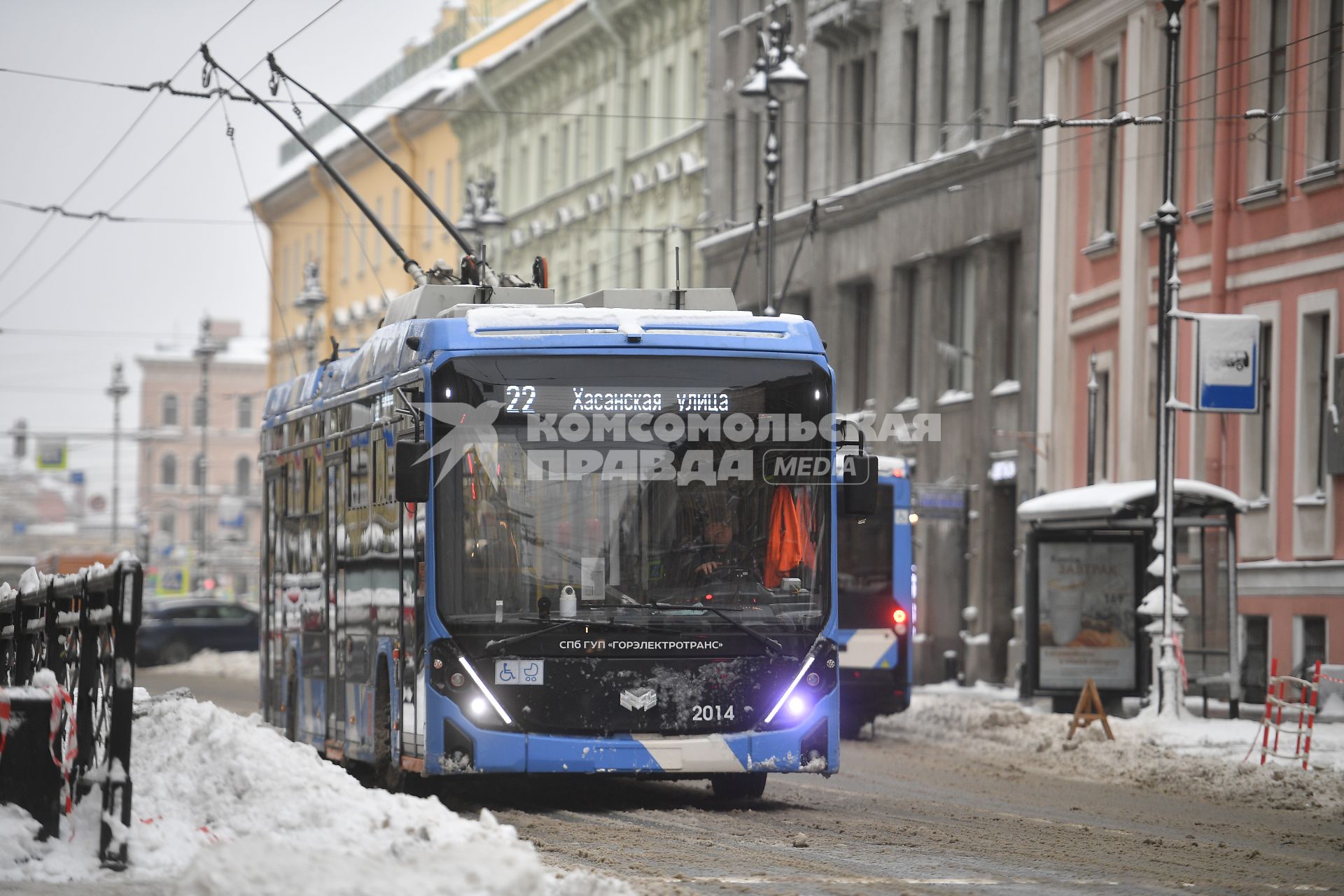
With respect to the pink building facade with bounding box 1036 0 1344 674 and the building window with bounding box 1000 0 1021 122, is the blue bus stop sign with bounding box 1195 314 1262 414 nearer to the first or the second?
the pink building facade with bounding box 1036 0 1344 674

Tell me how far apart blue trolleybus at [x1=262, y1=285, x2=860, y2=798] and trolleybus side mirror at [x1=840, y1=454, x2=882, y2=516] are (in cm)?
11

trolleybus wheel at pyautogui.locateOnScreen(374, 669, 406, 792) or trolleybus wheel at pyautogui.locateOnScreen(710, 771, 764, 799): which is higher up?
trolleybus wheel at pyautogui.locateOnScreen(374, 669, 406, 792)

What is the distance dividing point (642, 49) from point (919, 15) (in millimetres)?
13493

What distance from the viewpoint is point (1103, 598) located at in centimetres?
2759

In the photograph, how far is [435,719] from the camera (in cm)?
1487

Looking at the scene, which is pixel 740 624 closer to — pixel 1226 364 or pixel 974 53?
pixel 1226 364

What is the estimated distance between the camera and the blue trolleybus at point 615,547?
48.7 feet

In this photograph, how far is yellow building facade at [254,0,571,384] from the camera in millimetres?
66750

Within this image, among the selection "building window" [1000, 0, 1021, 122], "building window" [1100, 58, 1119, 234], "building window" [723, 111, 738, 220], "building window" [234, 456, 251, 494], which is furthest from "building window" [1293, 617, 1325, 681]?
"building window" [234, 456, 251, 494]

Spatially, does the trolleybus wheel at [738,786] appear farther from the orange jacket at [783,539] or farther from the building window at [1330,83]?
the building window at [1330,83]

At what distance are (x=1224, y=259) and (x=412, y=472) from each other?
18.4 m

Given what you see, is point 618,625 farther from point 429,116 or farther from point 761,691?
point 429,116

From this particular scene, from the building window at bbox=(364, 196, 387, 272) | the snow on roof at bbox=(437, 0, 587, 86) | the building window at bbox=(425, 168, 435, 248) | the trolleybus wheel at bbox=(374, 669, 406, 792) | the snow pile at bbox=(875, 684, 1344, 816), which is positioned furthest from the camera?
the building window at bbox=(364, 196, 387, 272)

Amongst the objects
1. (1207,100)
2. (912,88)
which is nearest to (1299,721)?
(1207,100)
